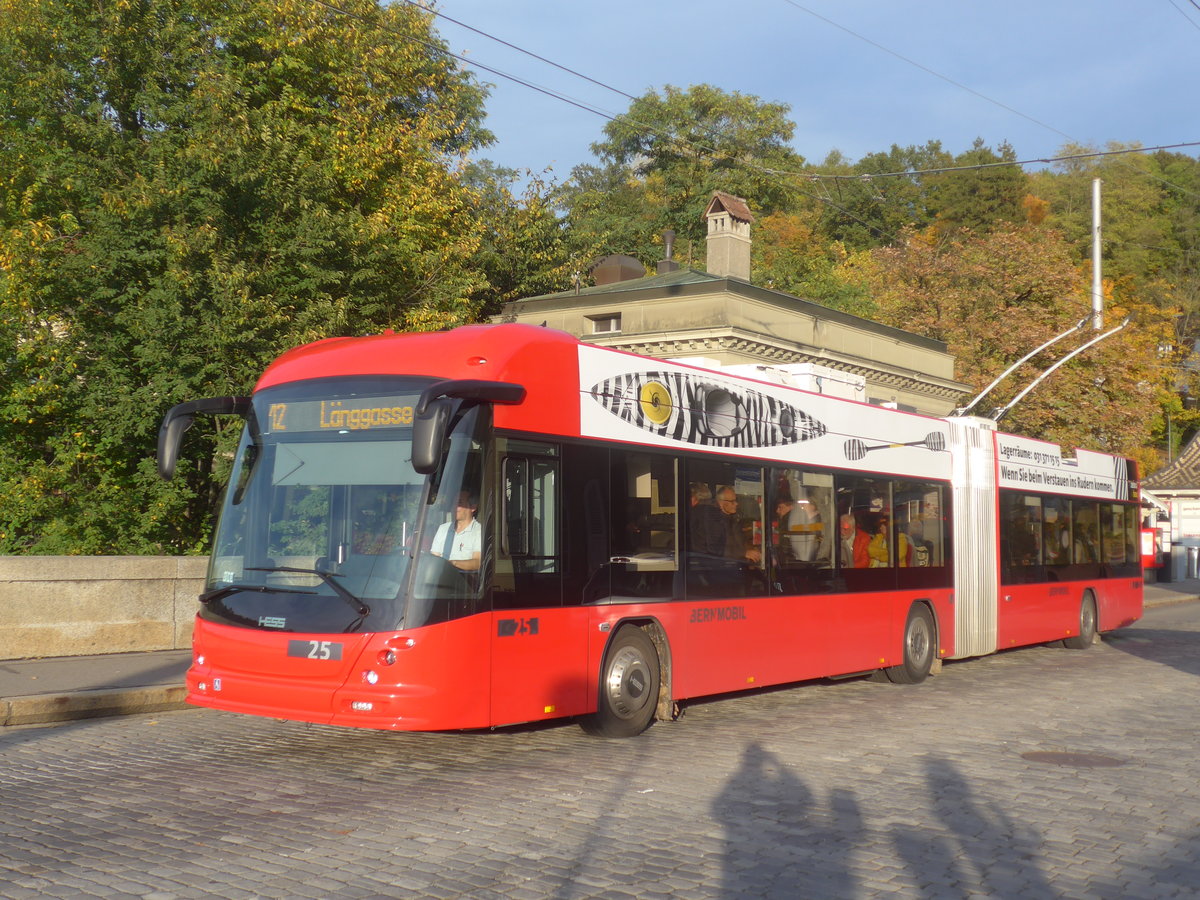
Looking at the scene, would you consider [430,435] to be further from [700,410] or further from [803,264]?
[803,264]

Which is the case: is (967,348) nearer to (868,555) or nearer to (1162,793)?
(868,555)

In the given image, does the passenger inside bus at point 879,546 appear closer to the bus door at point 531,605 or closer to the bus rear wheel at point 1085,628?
the bus door at point 531,605

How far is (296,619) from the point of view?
9.22 metres

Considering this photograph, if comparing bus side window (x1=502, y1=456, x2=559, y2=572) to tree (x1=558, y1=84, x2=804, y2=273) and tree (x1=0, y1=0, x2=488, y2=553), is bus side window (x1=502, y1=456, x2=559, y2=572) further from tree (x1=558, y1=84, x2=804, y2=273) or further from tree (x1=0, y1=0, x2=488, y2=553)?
tree (x1=558, y1=84, x2=804, y2=273)

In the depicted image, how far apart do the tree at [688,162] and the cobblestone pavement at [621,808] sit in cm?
5288

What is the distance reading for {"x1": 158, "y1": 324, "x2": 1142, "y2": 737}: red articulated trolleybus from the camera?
356 inches

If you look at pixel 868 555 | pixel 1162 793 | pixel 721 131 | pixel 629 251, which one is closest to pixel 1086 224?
pixel 721 131

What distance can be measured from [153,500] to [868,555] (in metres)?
10.7

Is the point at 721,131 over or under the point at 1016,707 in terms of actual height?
over

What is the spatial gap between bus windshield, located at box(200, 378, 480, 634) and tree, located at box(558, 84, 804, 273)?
53463 mm

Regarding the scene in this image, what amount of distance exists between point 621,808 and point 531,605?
7.20 feet

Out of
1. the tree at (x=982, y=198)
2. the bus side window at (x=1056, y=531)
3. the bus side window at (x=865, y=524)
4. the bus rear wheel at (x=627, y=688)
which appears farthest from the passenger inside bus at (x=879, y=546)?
the tree at (x=982, y=198)

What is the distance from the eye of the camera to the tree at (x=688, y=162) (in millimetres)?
64938

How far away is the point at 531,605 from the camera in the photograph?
978 centimetres
